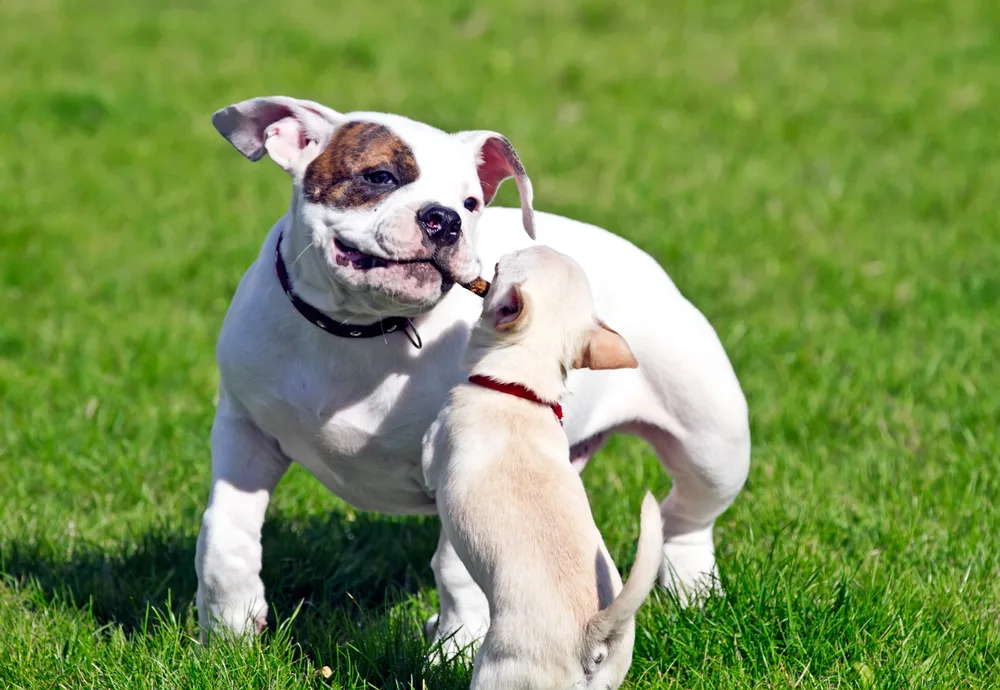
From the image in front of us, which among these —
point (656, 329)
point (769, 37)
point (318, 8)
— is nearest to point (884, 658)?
point (656, 329)

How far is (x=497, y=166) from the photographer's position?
3666 mm

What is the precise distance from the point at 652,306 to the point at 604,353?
2.09 feet

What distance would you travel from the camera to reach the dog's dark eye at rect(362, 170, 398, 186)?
10.7 ft

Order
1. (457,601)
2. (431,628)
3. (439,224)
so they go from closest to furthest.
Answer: (439,224), (457,601), (431,628)

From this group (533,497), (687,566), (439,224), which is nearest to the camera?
(533,497)

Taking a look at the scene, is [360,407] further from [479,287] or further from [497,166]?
[497,166]

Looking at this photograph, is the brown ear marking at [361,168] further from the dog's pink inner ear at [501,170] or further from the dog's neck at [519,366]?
the dog's neck at [519,366]

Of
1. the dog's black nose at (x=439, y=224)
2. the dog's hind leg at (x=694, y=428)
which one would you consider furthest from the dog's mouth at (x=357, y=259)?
the dog's hind leg at (x=694, y=428)

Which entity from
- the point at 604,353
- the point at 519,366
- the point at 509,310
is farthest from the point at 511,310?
the point at 604,353

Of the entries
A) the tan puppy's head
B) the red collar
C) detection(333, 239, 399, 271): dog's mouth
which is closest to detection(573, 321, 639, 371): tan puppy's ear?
the tan puppy's head

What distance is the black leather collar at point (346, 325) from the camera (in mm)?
3350

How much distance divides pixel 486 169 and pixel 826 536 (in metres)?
1.64

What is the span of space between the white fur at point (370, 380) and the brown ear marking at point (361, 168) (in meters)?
0.03

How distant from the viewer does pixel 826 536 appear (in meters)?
4.26
